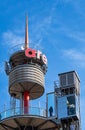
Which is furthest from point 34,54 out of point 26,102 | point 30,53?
point 26,102

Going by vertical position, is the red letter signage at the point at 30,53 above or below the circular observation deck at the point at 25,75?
above

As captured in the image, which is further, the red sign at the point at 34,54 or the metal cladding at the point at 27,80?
the red sign at the point at 34,54

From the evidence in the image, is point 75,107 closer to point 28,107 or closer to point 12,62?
point 28,107

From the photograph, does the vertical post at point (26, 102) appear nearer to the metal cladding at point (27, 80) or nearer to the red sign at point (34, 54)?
the metal cladding at point (27, 80)

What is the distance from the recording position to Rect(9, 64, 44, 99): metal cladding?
90.6 meters

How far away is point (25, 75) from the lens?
90688 mm

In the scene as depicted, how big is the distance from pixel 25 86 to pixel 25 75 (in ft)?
6.85

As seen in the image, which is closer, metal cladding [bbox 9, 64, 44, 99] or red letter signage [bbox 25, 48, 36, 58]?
metal cladding [bbox 9, 64, 44, 99]

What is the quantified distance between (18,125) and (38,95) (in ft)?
19.9

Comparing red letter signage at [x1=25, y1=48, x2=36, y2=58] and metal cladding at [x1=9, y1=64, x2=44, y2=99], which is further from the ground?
red letter signage at [x1=25, y1=48, x2=36, y2=58]

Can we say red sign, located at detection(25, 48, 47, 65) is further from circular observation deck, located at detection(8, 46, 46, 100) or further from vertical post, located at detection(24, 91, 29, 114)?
vertical post, located at detection(24, 91, 29, 114)

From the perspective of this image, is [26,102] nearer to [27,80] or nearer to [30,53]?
[27,80]

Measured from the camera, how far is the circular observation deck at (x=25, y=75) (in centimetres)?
9081

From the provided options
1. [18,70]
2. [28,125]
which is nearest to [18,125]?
[28,125]
